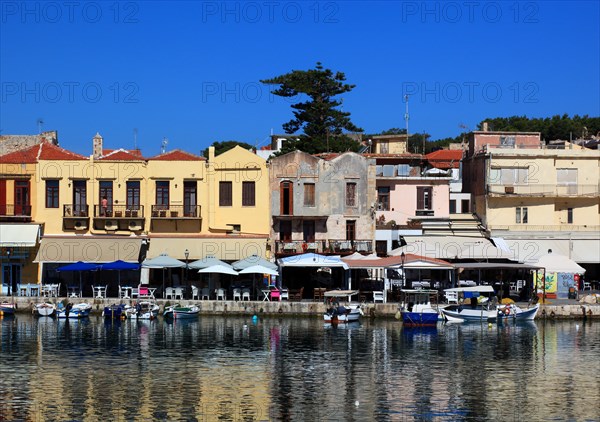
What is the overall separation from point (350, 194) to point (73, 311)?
66.2 feet

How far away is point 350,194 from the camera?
220 feet

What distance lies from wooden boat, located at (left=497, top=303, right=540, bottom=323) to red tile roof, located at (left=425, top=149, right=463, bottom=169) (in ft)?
70.7

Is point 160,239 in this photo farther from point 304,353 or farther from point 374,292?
point 304,353

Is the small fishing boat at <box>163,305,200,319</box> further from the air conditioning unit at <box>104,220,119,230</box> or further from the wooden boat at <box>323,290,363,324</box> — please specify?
the air conditioning unit at <box>104,220,119,230</box>

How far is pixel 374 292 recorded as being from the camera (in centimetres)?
5938

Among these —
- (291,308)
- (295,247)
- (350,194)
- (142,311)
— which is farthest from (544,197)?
(142,311)

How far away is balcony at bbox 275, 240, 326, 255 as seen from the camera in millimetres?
65188

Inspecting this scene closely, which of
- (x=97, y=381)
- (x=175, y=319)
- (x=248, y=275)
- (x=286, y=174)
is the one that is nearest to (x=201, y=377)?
(x=97, y=381)

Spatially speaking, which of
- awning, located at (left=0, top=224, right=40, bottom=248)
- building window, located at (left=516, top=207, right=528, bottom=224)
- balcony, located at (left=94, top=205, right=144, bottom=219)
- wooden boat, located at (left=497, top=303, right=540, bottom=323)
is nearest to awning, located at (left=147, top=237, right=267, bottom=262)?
balcony, located at (left=94, top=205, right=144, bottom=219)

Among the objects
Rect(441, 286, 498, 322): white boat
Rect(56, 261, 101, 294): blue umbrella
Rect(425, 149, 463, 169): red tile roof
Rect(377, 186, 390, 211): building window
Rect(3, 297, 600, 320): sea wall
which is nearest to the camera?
Rect(441, 286, 498, 322): white boat

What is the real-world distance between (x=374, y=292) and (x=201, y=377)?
21.2 meters

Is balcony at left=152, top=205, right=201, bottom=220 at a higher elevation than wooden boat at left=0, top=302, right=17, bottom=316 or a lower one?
higher

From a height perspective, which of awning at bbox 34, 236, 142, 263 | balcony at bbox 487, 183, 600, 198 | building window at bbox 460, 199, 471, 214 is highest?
balcony at bbox 487, 183, 600, 198

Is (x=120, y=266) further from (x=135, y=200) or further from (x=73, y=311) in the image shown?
(x=135, y=200)
